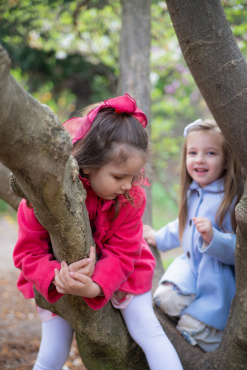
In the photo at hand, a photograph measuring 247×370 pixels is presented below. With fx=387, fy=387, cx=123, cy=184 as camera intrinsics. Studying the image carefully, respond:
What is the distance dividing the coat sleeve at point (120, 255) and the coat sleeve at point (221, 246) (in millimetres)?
420

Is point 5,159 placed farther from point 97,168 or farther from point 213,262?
point 213,262

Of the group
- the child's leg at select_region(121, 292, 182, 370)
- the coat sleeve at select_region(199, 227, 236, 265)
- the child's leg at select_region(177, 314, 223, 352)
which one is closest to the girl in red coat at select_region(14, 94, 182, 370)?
the child's leg at select_region(121, 292, 182, 370)

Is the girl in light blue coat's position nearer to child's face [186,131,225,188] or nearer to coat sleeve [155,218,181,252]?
child's face [186,131,225,188]

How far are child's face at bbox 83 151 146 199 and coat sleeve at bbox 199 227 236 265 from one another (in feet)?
2.06

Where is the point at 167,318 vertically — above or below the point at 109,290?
below

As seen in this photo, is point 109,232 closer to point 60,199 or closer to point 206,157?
point 60,199

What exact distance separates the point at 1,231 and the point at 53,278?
247 inches

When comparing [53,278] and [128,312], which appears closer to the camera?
[53,278]

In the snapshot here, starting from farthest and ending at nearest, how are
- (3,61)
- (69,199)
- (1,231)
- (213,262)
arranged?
(1,231) < (213,262) < (69,199) < (3,61)

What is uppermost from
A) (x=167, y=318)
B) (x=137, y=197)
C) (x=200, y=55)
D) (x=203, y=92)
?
(x=200, y=55)

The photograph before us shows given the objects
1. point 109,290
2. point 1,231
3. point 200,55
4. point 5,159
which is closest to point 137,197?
point 109,290

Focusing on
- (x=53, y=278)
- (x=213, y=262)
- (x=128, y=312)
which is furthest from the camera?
(x=213, y=262)

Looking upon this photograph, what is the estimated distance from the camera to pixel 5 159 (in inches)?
42.8

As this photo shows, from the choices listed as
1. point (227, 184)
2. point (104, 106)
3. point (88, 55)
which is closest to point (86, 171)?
point (104, 106)
